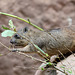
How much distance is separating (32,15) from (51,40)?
2.73 m

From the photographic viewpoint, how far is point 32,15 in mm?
6688

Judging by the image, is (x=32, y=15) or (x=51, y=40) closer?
(x=51, y=40)

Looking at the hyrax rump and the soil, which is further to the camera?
the soil

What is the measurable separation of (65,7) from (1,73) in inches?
142

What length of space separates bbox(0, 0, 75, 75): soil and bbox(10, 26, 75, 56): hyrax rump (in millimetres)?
2248

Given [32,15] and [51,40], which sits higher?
[32,15]

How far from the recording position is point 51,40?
4184 mm

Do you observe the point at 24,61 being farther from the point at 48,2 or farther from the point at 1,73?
the point at 48,2

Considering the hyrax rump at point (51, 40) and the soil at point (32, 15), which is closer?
the hyrax rump at point (51, 40)

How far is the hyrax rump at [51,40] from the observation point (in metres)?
3.94

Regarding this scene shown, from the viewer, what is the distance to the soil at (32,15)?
6.46m

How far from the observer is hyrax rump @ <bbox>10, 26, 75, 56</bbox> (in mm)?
3941

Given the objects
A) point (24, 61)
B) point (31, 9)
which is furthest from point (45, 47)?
point (31, 9)

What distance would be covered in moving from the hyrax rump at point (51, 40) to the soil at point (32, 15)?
2248mm
